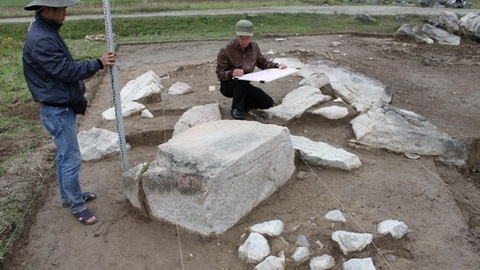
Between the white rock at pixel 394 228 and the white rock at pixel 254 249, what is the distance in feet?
3.27

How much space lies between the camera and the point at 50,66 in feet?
10.9

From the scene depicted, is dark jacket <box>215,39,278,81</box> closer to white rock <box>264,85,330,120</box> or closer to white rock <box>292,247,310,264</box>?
white rock <box>264,85,330,120</box>

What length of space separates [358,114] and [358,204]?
226 centimetres

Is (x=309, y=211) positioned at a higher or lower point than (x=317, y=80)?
lower

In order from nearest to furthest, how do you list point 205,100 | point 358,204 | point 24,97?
1. point 358,204
2. point 205,100
3. point 24,97

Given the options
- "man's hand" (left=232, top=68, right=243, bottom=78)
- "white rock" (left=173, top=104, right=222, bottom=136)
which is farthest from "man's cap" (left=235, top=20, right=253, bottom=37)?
"white rock" (left=173, top=104, right=222, bottom=136)

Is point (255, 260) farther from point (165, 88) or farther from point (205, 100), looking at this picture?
point (165, 88)

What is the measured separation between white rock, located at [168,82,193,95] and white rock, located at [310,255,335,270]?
15.4 ft

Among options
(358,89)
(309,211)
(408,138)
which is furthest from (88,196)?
(358,89)

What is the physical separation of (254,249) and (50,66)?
82.9 inches

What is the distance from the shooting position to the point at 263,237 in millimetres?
3459

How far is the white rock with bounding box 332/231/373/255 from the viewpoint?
3381mm

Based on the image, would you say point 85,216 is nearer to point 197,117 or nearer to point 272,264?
point 272,264

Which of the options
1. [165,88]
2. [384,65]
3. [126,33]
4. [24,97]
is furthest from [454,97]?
[126,33]
